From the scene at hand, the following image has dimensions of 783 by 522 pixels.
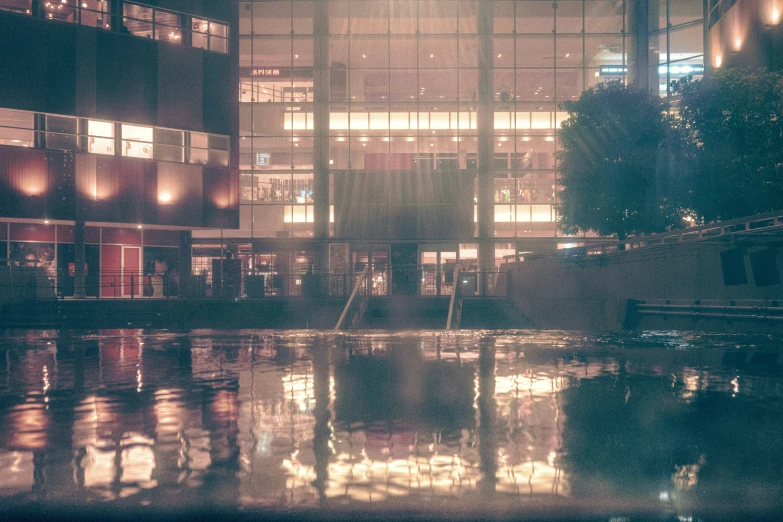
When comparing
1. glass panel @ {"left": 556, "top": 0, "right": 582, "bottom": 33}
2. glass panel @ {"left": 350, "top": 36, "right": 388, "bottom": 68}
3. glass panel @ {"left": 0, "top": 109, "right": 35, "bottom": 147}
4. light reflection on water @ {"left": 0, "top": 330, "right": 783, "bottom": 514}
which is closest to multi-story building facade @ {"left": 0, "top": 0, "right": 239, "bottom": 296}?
glass panel @ {"left": 0, "top": 109, "right": 35, "bottom": 147}

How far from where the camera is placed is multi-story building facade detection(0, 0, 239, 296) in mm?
33500

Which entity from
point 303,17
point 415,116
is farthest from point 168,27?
point 415,116

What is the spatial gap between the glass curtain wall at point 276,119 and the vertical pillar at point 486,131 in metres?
9.69

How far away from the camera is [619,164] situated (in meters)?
28.4

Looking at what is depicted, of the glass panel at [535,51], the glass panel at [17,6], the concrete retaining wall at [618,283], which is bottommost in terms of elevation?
the concrete retaining wall at [618,283]

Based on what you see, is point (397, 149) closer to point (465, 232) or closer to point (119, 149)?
point (465, 232)

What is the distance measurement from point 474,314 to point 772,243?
42.4 ft

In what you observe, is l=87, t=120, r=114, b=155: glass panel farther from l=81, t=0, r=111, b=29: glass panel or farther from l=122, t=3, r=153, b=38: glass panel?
l=122, t=3, r=153, b=38: glass panel

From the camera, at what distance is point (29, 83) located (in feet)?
110

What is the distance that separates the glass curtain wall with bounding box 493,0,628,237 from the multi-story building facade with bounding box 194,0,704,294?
0.24 feet

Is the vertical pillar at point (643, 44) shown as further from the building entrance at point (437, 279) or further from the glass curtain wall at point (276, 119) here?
the glass curtain wall at point (276, 119)

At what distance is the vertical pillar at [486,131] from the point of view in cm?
4416

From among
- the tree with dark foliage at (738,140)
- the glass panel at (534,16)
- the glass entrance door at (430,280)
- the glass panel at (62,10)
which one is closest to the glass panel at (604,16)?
the glass panel at (534,16)

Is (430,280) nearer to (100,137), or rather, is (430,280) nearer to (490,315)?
(490,315)
